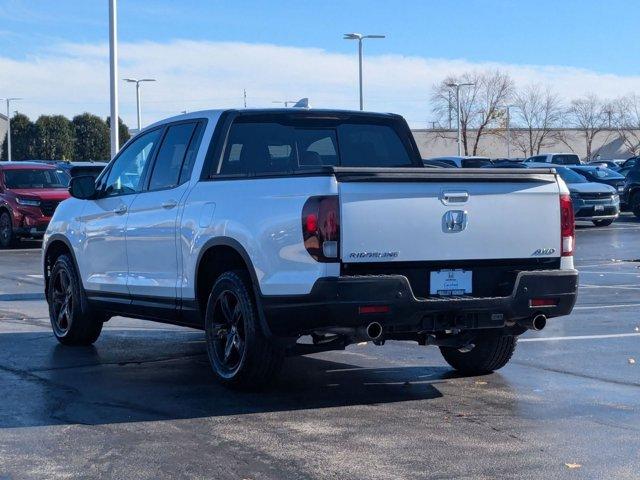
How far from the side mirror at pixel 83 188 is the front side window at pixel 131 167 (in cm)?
11

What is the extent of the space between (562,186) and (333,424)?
236cm

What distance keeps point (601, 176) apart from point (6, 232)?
1943 cm

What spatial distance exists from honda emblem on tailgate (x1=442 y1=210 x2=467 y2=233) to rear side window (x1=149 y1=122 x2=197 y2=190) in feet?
7.62

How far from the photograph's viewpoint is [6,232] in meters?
24.7

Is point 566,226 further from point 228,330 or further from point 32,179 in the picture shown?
point 32,179

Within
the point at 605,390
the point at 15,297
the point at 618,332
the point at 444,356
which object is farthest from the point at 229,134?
the point at 15,297

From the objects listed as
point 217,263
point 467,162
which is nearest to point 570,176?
point 467,162

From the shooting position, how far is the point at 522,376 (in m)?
8.52

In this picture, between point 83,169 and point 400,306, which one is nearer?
point 400,306

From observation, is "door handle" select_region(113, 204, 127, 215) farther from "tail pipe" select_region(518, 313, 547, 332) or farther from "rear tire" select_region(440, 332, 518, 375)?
"tail pipe" select_region(518, 313, 547, 332)

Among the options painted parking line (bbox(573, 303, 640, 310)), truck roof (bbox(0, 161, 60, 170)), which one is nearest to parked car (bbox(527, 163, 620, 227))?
truck roof (bbox(0, 161, 60, 170))

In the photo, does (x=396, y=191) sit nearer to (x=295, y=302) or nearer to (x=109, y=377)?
(x=295, y=302)

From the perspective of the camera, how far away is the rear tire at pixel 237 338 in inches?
298

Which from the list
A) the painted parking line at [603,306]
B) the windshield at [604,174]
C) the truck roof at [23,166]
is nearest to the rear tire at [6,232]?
the truck roof at [23,166]
